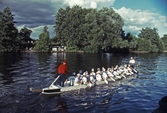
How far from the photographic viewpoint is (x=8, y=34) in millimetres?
95688

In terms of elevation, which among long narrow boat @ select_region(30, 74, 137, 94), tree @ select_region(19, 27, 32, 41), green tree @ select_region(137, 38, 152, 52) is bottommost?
long narrow boat @ select_region(30, 74, 137, 94)

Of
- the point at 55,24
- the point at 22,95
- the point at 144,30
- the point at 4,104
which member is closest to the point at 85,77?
the point at 22,95

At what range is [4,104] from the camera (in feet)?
55.3

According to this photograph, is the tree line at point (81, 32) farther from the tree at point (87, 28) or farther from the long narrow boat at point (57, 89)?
the long narrow boat at point (57, 89)

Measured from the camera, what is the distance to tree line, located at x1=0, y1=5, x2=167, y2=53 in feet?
299

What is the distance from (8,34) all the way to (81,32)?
3742 centimetres

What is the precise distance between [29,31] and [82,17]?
129 feet

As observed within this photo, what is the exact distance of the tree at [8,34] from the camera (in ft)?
308

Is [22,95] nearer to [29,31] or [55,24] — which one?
[55,24]

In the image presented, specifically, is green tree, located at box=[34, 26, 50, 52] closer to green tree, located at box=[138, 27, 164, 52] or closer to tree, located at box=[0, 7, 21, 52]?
tree, located at box=[0, 7, 21, 52]

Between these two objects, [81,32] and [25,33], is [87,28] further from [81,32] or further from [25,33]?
[25,33]

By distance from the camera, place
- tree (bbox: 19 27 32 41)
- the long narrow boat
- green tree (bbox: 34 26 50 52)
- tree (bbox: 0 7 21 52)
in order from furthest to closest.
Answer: tree (bbox: 19 27 32 41)
green tree (bbox: 34 26 50 52)
tree (bbox: 0 7 21 52)
the long narrow boat

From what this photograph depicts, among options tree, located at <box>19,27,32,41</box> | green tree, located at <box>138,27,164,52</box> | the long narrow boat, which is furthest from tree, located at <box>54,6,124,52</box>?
the long narrow boat

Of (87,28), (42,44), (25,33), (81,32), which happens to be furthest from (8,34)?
(87,28)
